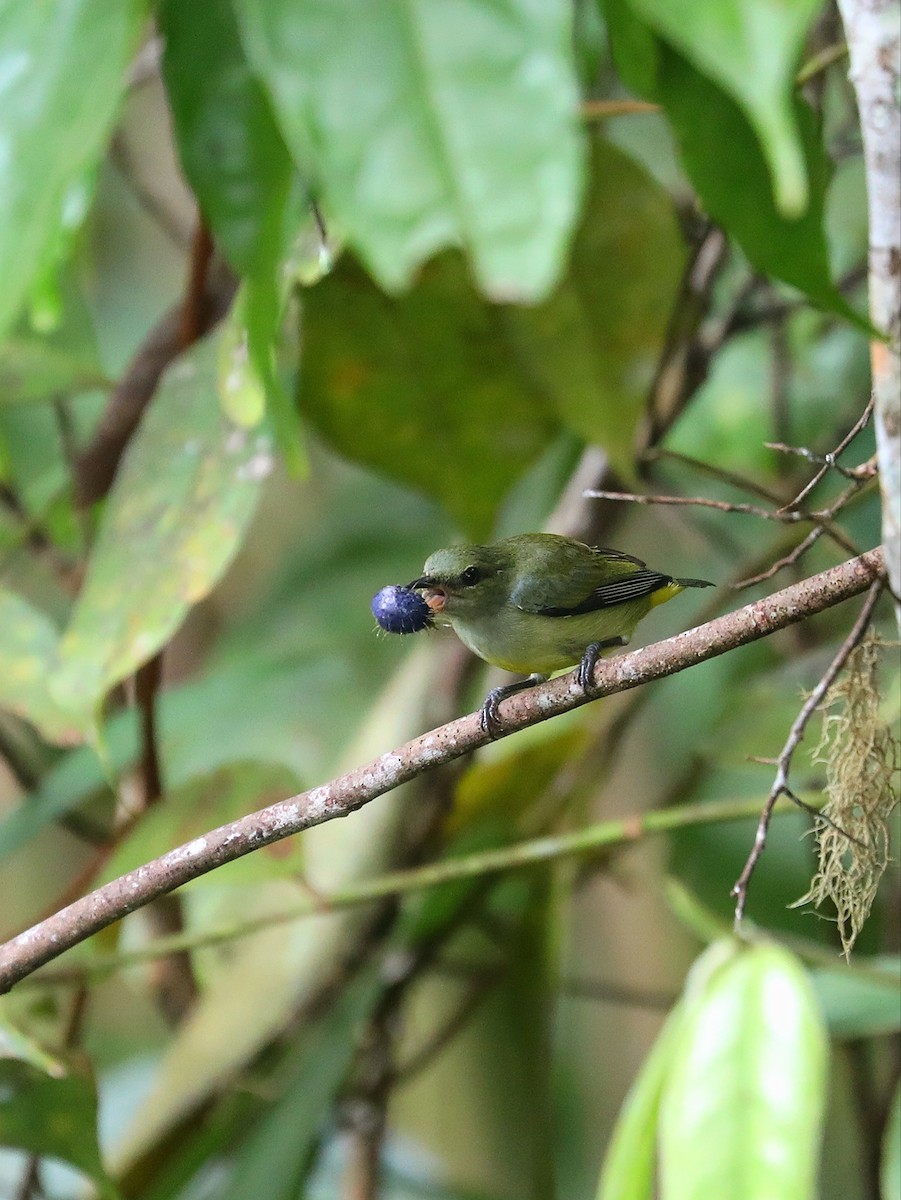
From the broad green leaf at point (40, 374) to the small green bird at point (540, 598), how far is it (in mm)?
733

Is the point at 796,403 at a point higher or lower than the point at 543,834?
higher

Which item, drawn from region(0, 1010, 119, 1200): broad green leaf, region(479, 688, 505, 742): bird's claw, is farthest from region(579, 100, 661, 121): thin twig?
region(0, 1010, 119, 1200): broad green leaf

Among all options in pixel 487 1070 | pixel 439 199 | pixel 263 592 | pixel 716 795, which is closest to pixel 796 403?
pixel 716 795

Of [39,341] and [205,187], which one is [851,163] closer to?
[39,341]

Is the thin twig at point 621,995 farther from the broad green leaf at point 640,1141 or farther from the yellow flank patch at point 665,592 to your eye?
the broad green leaf at point 640,1141

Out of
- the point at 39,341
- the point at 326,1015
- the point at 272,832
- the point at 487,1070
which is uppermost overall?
the point at 39,341

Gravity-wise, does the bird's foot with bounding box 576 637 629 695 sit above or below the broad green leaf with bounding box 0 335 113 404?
below

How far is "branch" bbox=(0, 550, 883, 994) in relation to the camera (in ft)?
3.10

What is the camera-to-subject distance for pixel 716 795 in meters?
2.42

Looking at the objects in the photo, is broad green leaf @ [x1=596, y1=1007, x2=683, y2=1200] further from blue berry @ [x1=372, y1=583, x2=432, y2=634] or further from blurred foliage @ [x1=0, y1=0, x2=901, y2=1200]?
blue berry @ [x1=372, y1=583, x2=432, y2=634]

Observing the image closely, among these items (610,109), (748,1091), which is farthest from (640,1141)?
(610,109)

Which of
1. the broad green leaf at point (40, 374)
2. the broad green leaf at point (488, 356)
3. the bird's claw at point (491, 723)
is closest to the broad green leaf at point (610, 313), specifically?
the broad green leaf at point (488, 356)

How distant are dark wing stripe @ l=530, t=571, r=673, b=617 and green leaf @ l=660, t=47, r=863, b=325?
2.38ft

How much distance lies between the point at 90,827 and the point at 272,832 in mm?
1597
